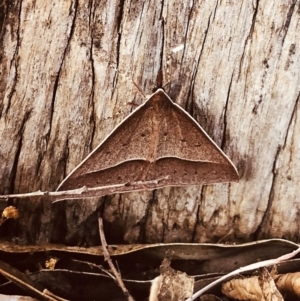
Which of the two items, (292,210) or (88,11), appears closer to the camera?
(88,11)

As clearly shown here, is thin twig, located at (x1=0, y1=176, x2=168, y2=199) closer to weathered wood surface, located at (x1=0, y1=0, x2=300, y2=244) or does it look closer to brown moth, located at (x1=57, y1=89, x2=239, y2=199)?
brown moth, located at (x1=57, y1=89, x2=239, y2=199)

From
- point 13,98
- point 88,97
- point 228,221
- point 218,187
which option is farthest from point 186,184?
point 13,98

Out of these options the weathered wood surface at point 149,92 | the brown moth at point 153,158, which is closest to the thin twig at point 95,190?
the brown moth at point 153,158

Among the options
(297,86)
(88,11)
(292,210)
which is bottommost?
(292,210)

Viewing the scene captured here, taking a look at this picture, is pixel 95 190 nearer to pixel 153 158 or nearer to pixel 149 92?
pixel 153 158

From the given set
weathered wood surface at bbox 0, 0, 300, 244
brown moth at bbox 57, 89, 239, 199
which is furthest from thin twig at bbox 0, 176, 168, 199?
weathered wood surface at bbox 0, 0, 300, 244

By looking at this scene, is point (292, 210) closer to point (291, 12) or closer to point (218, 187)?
point (218, 187)
